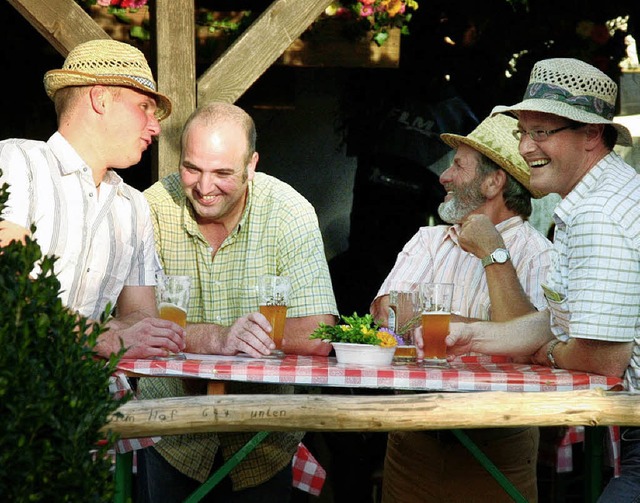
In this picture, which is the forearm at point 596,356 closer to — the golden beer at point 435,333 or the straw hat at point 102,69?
the golden beer at point 435,333

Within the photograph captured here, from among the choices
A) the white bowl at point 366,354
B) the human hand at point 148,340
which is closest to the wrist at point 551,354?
the white bowl at point 366,354

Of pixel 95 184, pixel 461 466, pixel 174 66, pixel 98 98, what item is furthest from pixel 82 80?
pixel 461 466

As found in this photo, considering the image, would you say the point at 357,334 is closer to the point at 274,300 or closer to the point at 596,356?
the point at 274,300

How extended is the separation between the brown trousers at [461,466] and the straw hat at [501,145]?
0.96m

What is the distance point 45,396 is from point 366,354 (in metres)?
1.55

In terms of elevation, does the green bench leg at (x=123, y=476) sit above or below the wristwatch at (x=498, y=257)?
below

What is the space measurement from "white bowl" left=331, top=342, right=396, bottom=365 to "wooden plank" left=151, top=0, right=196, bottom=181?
4.63 feet

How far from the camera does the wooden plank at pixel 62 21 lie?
4.63 meters

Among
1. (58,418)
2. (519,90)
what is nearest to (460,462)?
(58,418)

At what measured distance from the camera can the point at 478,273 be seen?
4586 mm

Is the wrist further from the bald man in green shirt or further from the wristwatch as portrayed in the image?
the bald man in green shirt

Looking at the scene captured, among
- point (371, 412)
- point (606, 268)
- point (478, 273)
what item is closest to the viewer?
point (371, 412)

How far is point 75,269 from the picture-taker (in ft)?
13.2

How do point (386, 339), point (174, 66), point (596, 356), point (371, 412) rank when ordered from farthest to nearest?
point (174, 66), point (386, 339), point (596, 356), point (371, 412)
